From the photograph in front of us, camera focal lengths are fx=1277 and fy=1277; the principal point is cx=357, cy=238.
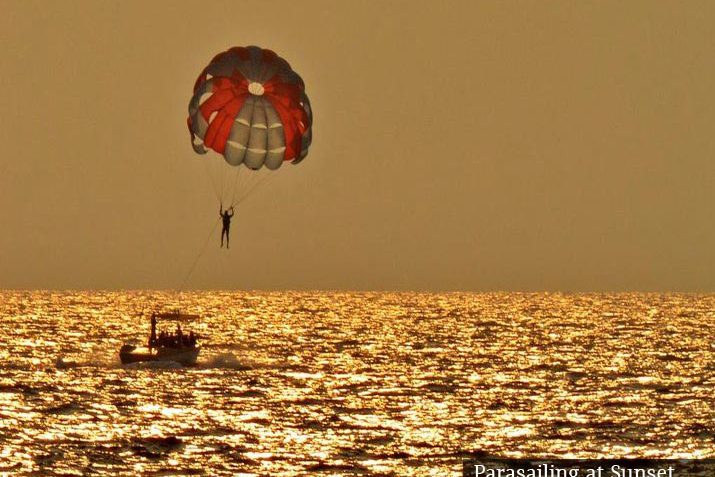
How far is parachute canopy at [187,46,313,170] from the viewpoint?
68.6 meters

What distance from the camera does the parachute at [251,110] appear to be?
68562mm

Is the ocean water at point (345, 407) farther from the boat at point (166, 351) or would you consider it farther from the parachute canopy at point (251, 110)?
the parachute canopy at point (251, 110)

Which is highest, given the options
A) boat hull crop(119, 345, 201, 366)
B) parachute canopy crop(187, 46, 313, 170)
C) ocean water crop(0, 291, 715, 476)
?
parachute canopy crop(187, 46, 313, 170)

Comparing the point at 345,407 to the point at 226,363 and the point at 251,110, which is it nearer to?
the point at 251,110

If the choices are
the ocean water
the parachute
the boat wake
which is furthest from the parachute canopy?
the boat wake

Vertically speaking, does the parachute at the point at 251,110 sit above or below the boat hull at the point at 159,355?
above

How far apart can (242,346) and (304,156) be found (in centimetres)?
5880

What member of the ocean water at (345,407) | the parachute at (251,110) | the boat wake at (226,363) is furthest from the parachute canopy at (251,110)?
the boat wake at (226,363)

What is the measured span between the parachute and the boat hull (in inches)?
956

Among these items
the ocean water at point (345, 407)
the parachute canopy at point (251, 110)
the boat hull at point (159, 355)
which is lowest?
the ocean water at point (345, 407)

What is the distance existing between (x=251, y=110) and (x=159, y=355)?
2667 cm

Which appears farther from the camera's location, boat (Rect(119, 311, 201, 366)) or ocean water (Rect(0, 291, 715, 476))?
boat (Rect(119, 311, 201, 366))

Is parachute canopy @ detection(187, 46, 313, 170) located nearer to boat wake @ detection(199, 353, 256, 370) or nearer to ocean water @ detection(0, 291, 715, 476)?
ocean water @ detection(0, 291, 715, 476)

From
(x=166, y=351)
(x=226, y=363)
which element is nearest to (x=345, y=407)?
(x=166, y=351)
